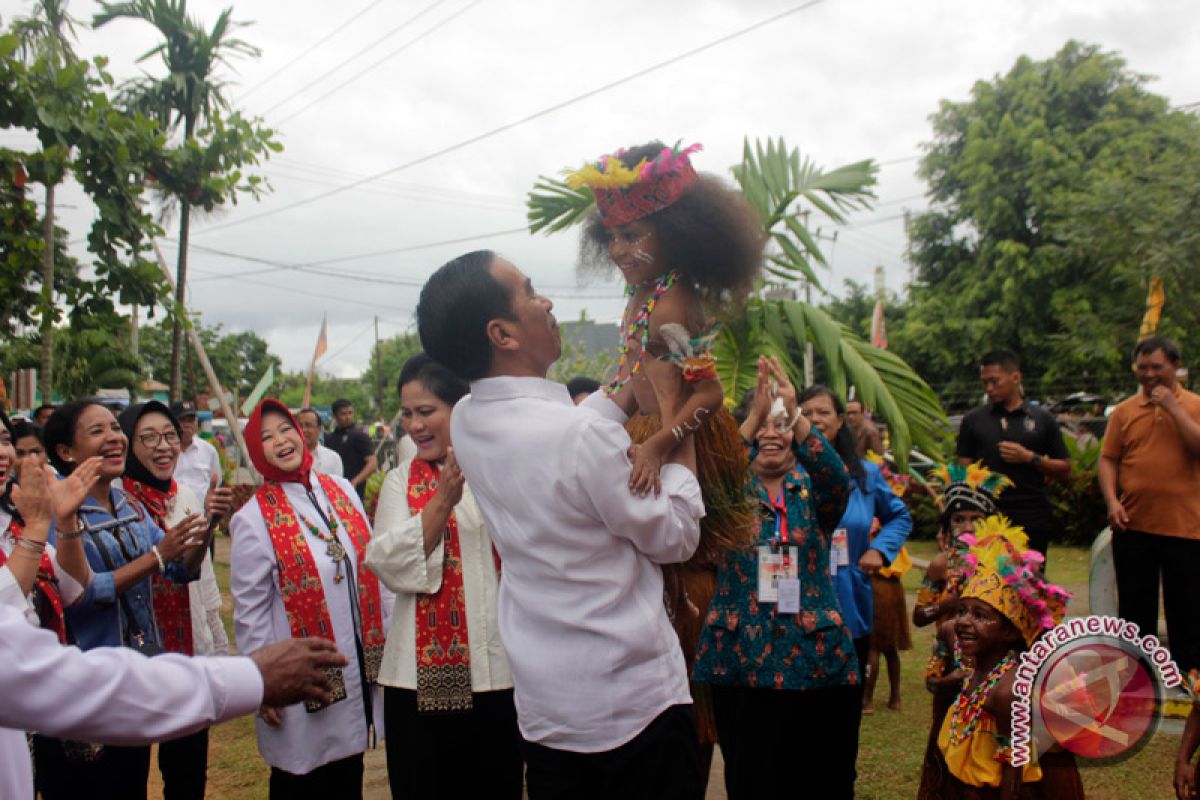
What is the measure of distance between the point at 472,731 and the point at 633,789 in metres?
1.37

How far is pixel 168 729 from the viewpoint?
1.64 m

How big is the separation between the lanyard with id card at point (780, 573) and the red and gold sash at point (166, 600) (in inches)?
98.1

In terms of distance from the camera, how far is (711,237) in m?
2.46

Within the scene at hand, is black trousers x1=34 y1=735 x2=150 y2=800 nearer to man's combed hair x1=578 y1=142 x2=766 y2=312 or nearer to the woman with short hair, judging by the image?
the woman with short hair

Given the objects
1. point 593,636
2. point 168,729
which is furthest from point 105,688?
point 593,636

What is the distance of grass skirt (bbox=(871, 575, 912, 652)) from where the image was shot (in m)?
5.93

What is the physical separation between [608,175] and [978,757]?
8.13 feet

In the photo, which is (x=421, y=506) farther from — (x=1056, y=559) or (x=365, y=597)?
(x=1056, y=559)

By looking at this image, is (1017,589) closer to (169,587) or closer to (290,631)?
(290,631)

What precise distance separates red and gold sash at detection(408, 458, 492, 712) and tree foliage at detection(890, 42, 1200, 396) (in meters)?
20.8

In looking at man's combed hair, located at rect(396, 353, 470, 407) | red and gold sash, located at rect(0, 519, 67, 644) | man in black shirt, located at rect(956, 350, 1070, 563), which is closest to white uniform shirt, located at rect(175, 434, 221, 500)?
red and gold sash, located at rect(0, 519, 67, 644)

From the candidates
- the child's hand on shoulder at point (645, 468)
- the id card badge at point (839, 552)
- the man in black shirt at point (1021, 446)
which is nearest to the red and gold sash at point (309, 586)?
the child's hand on shoulder at point (645, 468)

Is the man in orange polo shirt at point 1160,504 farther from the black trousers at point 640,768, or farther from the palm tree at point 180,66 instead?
the palm tree at point 180,66

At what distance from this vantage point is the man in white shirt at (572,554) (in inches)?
81.0
